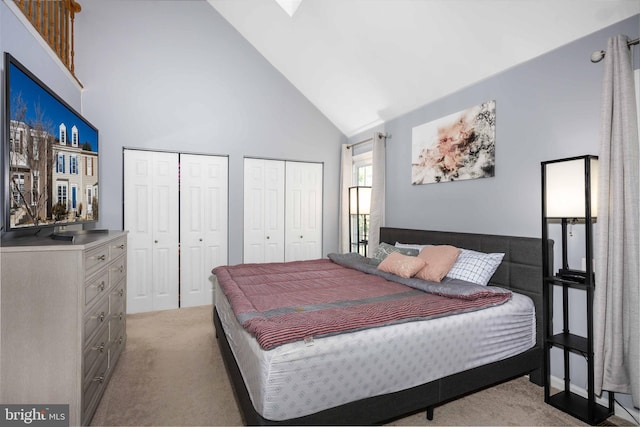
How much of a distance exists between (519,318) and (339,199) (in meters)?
3.18

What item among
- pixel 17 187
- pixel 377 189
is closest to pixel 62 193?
pixel 17 187

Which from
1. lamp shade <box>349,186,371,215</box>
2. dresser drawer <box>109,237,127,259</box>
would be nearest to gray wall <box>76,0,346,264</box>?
lamp shade <box>349,186,371,215</box>

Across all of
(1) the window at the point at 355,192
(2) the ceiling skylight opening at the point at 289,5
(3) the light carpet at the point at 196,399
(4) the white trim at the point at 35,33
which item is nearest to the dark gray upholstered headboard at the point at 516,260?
(3) the light carpet at the point at 196,399

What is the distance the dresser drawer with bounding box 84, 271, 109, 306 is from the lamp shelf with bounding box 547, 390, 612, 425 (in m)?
2.88

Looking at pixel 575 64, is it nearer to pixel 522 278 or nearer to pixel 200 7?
pixel 522 278

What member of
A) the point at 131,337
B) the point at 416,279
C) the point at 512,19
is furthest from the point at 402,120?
the point at 131,337

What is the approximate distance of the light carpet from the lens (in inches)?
74.3

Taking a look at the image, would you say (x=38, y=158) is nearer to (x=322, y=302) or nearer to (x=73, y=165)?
(x=73, y=165)

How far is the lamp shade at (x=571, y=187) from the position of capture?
6.25ft

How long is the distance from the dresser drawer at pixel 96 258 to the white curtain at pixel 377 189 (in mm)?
2930

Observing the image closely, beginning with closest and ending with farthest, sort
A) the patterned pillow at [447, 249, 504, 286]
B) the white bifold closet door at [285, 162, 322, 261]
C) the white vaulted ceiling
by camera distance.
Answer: the white vaulted ceiling
the patterned pillow at [447, 249, 504, 286]
the white bifold closet door at [285, 162, 322, 261]

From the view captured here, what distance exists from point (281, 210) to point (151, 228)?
1.71 m

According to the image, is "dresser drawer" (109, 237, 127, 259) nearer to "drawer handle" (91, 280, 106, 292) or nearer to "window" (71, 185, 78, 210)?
"drawer handle" (91, 280, 106, 292)

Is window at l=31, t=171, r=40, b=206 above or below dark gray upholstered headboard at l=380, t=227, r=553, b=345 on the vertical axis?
above
